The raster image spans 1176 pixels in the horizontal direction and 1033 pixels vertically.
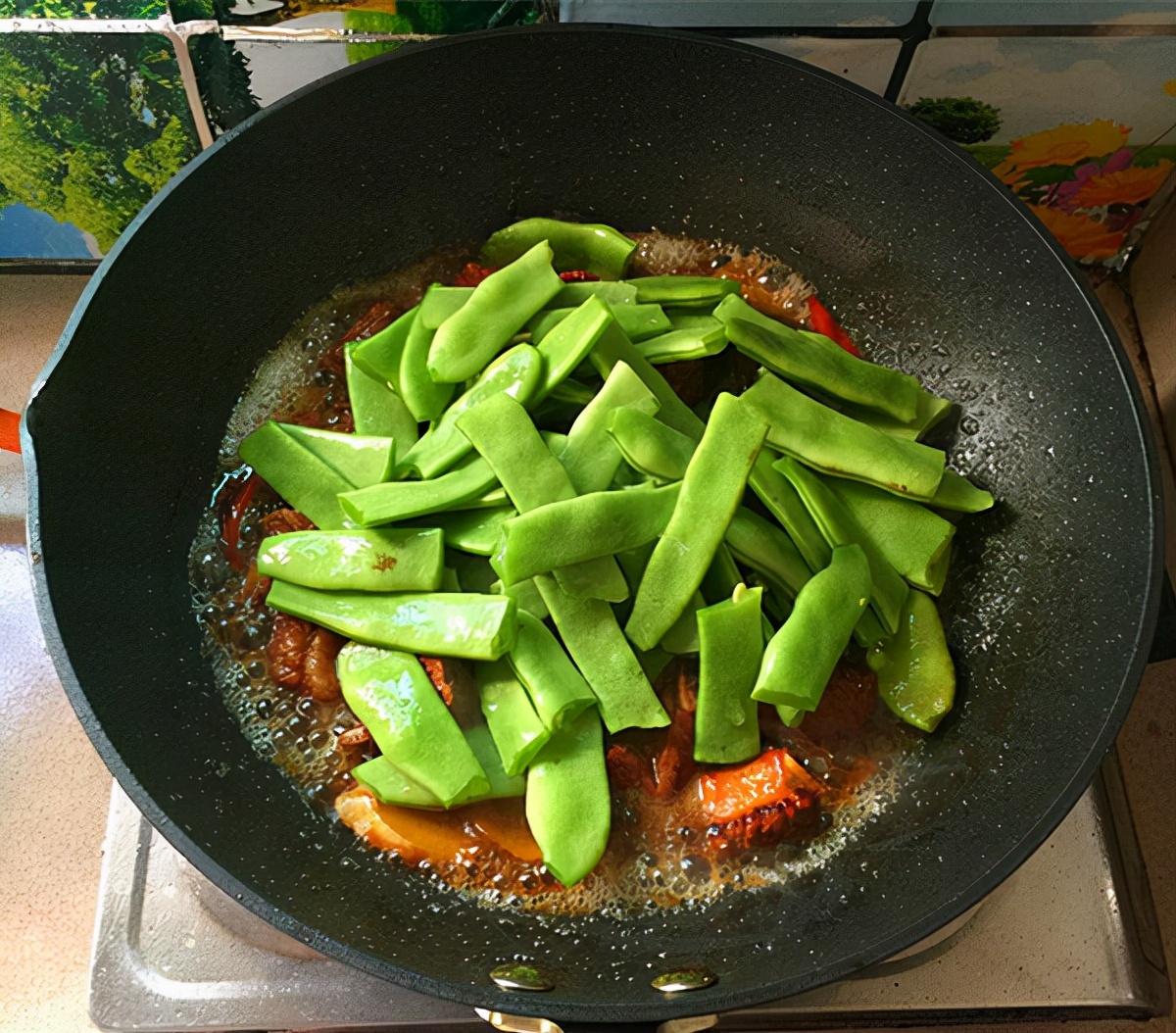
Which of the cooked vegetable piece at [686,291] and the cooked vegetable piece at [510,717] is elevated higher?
the cooked vegetable piece at [686,291]

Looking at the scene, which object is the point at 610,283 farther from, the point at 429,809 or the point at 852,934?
the point at 852,934

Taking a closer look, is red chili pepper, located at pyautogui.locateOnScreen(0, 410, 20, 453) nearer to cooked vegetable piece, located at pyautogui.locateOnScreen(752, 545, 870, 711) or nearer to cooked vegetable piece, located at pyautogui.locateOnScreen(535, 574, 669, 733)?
cooked vegetable piece, located at pyautogui.locateOnScreen(535, 574, 669, 733)

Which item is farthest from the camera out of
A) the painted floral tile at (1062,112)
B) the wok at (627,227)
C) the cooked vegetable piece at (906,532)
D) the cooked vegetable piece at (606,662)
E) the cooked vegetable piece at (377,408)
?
the painted floral tile at (1062,112)

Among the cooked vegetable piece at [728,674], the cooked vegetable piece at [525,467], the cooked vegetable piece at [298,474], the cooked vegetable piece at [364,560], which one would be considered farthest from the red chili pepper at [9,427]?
the cooked vegetable piece at [728,674]

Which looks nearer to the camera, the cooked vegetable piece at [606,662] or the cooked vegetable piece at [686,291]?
the cooked vegetable piece at [606,662]

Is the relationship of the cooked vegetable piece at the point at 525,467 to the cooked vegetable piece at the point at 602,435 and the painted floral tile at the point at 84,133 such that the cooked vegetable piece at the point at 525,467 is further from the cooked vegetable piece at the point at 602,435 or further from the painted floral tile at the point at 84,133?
the painted floral tile at the point at 84,133

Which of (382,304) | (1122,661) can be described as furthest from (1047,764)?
(382,304)
